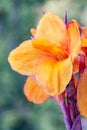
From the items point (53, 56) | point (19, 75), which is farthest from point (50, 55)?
point (19, 75)

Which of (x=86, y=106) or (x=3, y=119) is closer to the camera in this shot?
(x=86, y=106)

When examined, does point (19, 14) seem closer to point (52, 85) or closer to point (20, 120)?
point (20, 120)

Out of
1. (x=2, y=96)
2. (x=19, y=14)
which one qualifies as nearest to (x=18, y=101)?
(x=2, y=96)

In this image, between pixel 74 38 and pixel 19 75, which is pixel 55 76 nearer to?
pixel 74 38

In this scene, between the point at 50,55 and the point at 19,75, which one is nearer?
the point at 50,55

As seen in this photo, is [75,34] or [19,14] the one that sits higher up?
[75,34]

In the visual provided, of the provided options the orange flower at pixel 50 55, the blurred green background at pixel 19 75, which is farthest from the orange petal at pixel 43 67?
the blurred green background at pixel 19 75

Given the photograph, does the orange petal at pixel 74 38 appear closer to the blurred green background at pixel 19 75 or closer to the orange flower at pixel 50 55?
the orange flower at pixel 50 55
